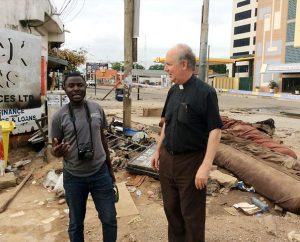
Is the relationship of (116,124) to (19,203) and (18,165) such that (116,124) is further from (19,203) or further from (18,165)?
(19,203)

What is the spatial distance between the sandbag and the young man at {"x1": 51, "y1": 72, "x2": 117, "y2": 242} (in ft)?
8.39

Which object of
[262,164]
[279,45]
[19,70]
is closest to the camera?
[262,164]

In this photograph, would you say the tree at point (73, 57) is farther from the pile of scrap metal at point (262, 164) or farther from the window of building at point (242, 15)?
the window of building at point (242, 15)

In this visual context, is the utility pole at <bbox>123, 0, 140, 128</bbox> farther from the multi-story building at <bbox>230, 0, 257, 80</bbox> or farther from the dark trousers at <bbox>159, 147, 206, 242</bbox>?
the multi-story building at <bbox>230, 0, 257, 80</bbox>

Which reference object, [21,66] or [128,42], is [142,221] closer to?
[128,42]

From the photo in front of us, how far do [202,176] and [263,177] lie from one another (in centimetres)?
269

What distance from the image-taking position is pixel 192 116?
9.81 ft

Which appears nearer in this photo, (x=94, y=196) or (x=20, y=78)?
(x=94, y=196)

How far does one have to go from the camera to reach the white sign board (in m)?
7.58

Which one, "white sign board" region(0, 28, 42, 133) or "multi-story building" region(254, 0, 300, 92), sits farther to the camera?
"multi-story building" region(254, 0, 300, 92)

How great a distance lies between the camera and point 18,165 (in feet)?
22.5

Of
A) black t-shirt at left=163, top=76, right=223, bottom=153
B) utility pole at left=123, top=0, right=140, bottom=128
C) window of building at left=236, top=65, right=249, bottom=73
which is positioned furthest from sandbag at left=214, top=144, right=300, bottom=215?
window of building at left=236, top=65, right=249, bottom=73

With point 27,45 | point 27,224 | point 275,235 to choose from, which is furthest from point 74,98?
point 27,45

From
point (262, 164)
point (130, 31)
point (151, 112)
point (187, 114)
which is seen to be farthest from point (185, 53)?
point (151, 112)
